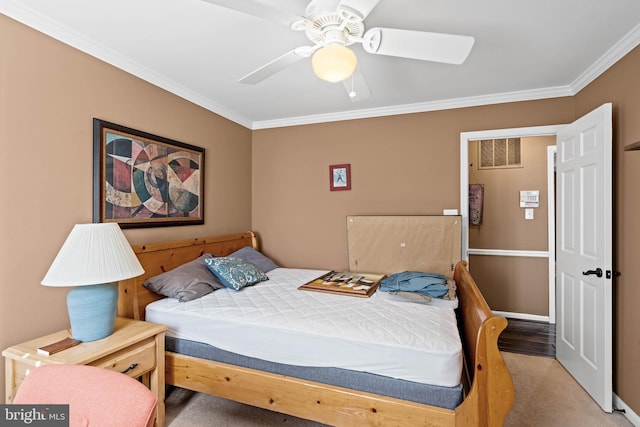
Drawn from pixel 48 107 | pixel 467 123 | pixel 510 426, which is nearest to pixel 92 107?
pixel 48 107

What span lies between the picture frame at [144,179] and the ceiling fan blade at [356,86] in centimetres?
164

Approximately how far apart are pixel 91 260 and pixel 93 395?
0.92 m

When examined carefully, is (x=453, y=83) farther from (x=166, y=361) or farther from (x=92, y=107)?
(x=166, y=361)

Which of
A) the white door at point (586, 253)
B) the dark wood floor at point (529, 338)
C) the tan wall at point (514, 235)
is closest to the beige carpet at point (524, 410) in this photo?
the white door at point (586, 253)

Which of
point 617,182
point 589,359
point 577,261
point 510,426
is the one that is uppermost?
point 617,182

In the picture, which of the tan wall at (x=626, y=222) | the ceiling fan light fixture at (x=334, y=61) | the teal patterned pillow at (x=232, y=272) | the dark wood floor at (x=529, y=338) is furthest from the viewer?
the dark wood floor at (x=529, y=338)

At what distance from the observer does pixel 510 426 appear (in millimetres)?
2021

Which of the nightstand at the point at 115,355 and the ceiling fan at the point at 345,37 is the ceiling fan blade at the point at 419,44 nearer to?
the ceiling fan at the point at 345,37

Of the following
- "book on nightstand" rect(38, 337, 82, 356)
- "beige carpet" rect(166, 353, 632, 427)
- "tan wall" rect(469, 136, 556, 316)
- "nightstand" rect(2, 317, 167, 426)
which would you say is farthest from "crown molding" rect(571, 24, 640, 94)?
"book on nightstand" rect(38, 337, 82, 356)

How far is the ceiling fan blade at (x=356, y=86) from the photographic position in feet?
6.24

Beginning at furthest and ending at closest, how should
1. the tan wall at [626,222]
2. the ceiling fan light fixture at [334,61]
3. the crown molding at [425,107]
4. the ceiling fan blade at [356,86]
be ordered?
the crown molding at [425,107] < the tan wall at [626,222] < the ceiling fan blade at [356,86] < the ceiling fan light fixture at [334,61]

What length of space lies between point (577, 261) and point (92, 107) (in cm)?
377

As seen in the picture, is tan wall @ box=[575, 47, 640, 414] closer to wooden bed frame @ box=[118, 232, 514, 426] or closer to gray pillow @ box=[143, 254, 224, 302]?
wooden bed frame @ box=[118, 232, 514, 426]

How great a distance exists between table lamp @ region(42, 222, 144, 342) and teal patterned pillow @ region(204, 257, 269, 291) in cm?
85
